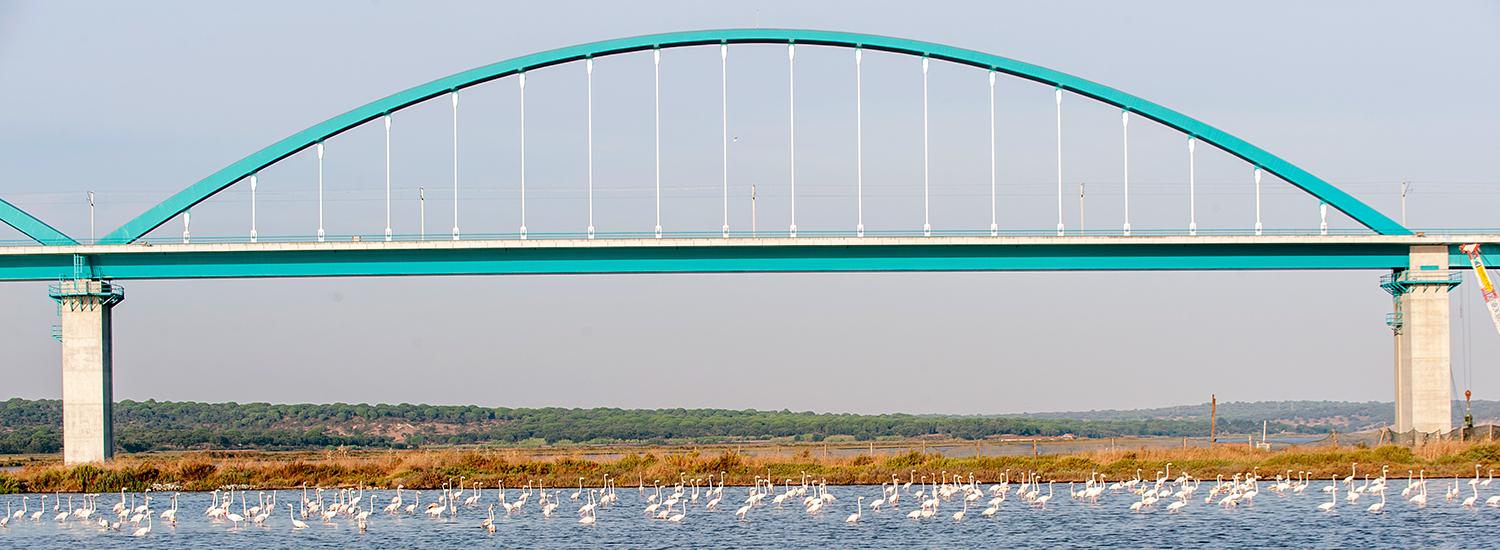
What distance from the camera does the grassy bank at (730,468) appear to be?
205 feet

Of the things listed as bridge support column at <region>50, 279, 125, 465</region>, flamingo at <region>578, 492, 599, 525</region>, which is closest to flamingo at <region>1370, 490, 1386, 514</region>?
flamingo at <region>578, 492, 599, 525</region>

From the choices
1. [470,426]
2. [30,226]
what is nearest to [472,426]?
[470,426]

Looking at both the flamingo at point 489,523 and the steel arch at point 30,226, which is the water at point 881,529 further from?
the steel arch at point 30,226

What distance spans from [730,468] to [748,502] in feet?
43.6

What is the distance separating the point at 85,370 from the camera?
70438 millimetres

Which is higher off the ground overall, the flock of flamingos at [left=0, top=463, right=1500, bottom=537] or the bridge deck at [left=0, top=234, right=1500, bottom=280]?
the bridge deck at [left=0, top=234, right=1500, bottom=280]

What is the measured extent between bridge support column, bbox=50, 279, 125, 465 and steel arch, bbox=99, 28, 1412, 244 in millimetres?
3623

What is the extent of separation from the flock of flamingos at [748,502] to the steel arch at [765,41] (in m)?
17.1

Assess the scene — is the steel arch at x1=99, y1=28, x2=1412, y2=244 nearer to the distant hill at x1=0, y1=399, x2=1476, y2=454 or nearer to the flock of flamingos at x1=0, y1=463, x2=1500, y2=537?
the flock of flamingos at x1=0, y1=463, x2=1500, y2=537

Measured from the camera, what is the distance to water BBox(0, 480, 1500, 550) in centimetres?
4312

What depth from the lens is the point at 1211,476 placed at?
6134 centimetres

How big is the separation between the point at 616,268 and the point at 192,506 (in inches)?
792

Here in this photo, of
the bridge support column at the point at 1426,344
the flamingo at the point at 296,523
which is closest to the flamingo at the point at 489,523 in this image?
the flamingo at the point at 296,523

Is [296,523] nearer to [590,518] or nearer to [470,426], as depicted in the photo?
[590,518]
